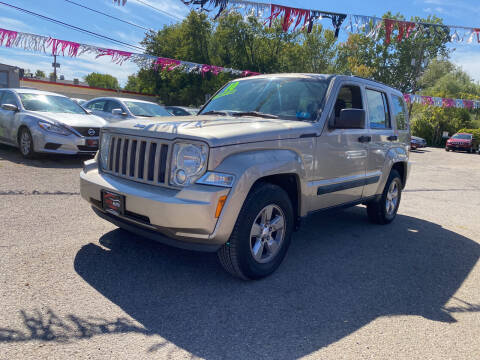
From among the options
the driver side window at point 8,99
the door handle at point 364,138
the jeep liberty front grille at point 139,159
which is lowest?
the jeep liberty front grille at point 139,159

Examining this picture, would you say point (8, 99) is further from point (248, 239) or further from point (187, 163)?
point (248, 239)

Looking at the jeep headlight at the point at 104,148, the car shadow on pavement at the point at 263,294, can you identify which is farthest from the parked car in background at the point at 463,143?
the jeep headlight at the point at 104,148

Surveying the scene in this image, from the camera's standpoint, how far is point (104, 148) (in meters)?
3.74

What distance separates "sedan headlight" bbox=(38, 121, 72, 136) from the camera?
7.97 m

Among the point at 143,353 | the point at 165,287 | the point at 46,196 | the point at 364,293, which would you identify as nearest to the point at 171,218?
the point at 165,287

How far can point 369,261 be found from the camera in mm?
4141

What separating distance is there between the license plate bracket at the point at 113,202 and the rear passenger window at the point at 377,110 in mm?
3259

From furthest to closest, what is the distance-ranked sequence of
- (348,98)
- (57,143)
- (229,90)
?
(57,143) < (229,90) < (348,98)

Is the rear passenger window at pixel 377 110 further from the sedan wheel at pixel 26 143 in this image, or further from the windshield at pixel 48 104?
the windshield at pixel 48 104

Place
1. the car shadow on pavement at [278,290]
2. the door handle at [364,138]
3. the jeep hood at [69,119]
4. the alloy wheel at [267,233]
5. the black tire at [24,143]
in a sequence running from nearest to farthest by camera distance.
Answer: the car shadow on pavement at [278,290]
the alloy wheel at [267,233]
the door handle at [364,138]
the black tire at [24,143]
the jeep hood at [69,119]

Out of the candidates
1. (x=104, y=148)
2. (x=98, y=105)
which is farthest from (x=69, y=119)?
(x=104, y=148)

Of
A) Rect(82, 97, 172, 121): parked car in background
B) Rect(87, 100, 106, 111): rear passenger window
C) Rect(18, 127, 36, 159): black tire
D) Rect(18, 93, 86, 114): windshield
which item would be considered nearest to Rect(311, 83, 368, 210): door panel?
Rect(18, 127, 36, 159): black tire

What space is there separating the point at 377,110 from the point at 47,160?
6858 millimetres

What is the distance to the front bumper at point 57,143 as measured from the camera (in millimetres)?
7891
